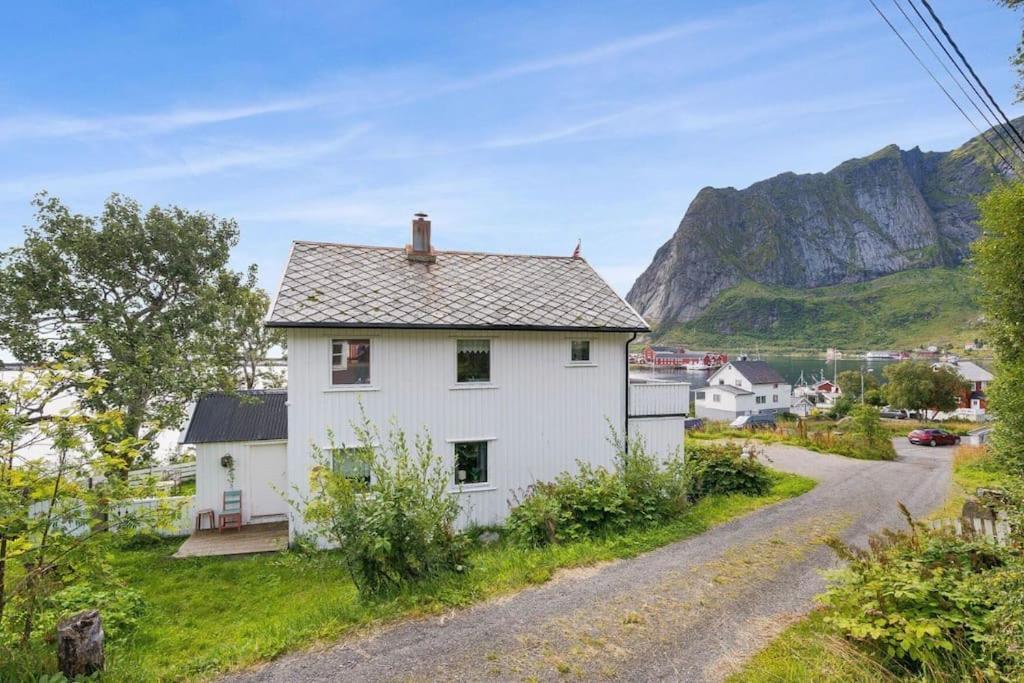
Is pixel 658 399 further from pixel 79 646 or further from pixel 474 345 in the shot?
pixel 79 646

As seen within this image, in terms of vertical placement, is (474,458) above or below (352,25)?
below

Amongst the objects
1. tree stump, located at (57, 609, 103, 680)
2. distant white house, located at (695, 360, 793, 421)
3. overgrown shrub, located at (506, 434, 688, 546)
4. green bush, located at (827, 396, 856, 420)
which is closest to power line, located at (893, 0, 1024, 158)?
overgrown shrub, located at (506, 434, 688, 546)

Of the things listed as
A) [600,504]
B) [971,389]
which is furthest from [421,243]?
[971,389]

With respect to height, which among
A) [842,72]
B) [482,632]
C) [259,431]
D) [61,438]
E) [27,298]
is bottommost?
[482,632]

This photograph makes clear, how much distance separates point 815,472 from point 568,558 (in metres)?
13.9

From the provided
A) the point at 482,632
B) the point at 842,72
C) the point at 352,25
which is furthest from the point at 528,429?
the point at 352,25

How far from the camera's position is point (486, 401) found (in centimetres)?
1268

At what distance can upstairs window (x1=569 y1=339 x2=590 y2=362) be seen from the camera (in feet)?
44.3

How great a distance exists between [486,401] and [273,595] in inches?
248

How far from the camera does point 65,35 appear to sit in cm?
937

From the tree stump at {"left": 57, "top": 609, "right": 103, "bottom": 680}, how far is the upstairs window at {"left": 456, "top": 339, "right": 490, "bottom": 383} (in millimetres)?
8436

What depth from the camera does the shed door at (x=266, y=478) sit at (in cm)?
1422

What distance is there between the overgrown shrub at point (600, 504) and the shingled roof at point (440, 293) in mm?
4408

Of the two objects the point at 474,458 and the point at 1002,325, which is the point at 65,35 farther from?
the point at 1002,325
